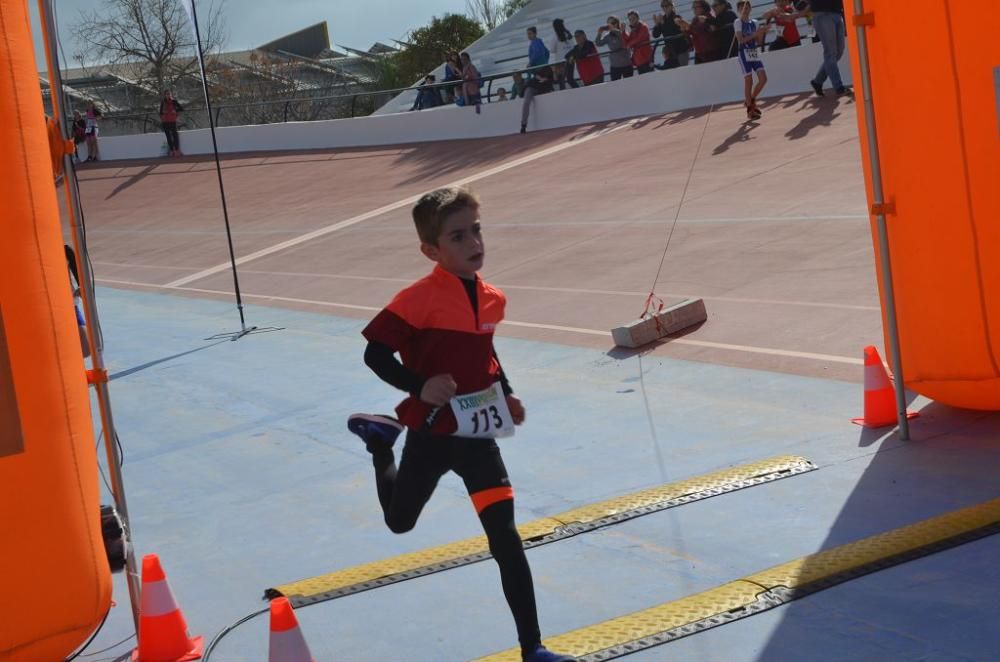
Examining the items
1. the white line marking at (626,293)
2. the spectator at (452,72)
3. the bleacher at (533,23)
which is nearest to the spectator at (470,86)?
the spectator at (452,72)

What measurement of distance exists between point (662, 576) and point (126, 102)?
6030 centimetres

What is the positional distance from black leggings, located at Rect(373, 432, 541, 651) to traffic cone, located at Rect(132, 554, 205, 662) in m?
0.95

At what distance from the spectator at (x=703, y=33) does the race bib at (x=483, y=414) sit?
19325mm

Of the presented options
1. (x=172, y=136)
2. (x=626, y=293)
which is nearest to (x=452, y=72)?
(x=172, y=136)

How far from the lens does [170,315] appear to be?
1533 cm

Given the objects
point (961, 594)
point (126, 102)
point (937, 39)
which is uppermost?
point (126, 102)

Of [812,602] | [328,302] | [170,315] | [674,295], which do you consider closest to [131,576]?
[812,602]

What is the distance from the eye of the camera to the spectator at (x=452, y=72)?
2880 centimetres

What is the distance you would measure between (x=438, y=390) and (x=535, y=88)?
2278 centimetres

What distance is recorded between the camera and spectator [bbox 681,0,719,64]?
73.0 ft

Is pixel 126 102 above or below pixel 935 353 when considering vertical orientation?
above

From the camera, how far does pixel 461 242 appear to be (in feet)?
13.7

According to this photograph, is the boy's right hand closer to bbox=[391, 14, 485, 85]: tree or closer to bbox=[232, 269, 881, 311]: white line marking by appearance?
bbox=[232, 269, 881, 311]: white line marking

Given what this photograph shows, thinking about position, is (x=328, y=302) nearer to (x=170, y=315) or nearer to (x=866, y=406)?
(x=170, y=315)
